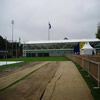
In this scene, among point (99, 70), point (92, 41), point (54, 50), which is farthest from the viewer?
point (54, 50)

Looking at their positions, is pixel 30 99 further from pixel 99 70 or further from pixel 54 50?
pixel 54 50

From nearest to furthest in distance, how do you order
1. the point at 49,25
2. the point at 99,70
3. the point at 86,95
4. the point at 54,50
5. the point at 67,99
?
the point at 67,99 → the point at 86,95 → the point at 99,70 → the point at 54,50 → the point at 49,25

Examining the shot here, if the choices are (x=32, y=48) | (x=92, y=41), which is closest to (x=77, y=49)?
(x=92, y=41)

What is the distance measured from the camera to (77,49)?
159 feet

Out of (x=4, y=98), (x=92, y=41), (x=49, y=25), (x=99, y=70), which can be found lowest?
(x=4, y=98)

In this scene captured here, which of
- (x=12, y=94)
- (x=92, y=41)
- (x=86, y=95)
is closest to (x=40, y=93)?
(x=12, y=94)

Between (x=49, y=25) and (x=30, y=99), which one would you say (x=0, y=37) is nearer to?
(x=49, y=25)

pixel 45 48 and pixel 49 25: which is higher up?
pixel 49 25

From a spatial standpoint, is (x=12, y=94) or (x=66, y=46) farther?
(x=66, y=46)

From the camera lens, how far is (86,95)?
507cm

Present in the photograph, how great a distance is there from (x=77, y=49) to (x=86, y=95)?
44.5 meters

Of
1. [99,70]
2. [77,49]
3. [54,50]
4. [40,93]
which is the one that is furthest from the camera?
[54,50]

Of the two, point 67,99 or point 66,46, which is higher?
point 66,46

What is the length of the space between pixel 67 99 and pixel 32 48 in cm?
6634
